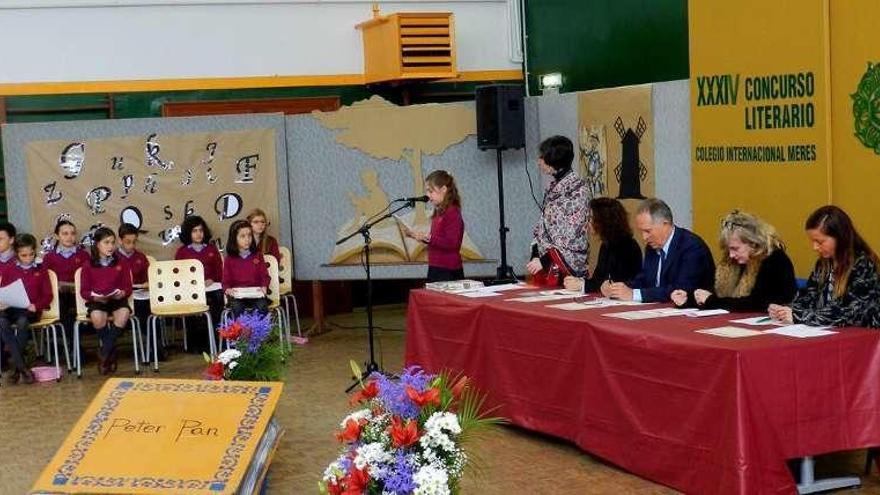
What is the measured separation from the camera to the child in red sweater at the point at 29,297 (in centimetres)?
907

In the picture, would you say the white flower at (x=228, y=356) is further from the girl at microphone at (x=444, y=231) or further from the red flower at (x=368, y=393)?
the red flower at (x=368, y=393)

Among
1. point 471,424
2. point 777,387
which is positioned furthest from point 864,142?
point 471,424

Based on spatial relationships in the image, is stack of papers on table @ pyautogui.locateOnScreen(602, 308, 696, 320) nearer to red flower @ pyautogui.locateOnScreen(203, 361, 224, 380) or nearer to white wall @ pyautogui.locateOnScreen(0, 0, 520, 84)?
red flower @ pyautogui.locateOnScreen(203, 361, 224, 380)

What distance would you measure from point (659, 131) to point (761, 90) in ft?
4.41

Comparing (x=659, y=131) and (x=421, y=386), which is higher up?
(x=659, y=131)

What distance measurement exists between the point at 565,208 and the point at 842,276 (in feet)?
7.47

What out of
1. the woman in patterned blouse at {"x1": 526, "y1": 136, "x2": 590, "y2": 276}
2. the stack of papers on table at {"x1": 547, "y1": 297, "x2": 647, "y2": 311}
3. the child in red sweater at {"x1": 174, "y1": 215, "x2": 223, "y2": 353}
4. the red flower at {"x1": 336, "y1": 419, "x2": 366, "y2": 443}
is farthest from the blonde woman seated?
the child in red sweater at {"x1": 174, "y1": 215, "x2": 223, "y2": 353}

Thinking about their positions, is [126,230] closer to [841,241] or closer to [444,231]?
[444,231]

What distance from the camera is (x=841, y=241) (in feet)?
17.3

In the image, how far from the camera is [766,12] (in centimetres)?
701

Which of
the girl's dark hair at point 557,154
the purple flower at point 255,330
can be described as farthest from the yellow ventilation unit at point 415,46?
the purple flower at point 255,330

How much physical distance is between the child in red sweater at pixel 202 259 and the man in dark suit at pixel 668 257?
14.7 feet

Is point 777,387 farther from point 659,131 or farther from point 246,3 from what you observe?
point 246,3

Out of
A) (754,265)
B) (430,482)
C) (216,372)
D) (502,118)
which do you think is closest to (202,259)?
(502,118)
